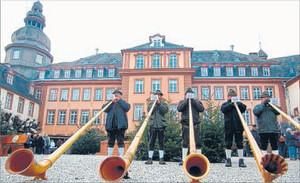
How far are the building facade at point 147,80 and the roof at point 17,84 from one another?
Answer: 437 mm

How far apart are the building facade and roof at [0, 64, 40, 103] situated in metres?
0.44

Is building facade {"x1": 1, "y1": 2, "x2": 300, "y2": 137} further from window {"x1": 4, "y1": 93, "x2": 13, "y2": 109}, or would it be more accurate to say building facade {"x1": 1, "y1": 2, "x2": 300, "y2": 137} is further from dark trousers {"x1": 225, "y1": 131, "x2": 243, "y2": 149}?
dark trousers {"x1": 225, "y1": 131, "x2": 243, "y2": 149}

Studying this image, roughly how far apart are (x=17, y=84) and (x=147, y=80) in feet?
59.6

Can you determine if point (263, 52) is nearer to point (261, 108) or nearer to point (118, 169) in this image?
point (261, 108)

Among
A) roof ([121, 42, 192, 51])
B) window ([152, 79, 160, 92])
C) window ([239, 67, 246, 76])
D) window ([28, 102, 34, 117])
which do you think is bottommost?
window ([28, 102, 34, 117])

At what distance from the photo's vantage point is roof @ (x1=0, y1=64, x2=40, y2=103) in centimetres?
3213

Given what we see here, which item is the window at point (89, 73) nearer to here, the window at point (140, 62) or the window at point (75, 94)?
the window at point (75, 94)

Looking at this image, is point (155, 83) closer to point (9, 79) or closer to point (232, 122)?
point (9, 79)

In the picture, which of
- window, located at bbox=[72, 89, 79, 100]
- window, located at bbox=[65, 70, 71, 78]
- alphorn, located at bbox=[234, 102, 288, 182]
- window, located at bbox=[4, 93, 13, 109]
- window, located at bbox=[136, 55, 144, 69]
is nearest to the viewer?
alphorn, located at bbox=[234, 102, 288, 182]

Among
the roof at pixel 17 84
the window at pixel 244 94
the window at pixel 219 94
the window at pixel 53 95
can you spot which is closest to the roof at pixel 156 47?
the window at pixel 219 94

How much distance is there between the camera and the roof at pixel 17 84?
32134mm

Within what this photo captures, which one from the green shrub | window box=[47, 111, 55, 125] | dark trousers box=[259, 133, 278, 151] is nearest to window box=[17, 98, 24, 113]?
window box=[47, 111, 55, 125]

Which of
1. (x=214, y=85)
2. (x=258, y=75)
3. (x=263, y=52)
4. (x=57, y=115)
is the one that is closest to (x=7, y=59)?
(x=57, y=115)

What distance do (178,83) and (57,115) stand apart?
18.0m
